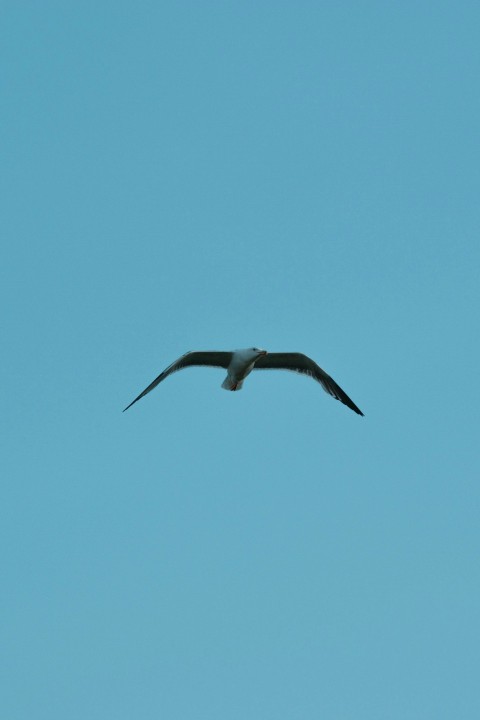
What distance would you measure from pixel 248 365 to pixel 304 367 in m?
3.44

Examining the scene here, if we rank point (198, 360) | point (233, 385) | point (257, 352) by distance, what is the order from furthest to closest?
1. point (198, 360)
2. point (233, 385)
3. point (257, 352)

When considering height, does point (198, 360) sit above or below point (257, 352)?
above

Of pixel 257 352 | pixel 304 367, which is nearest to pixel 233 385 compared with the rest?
pixel 257 352

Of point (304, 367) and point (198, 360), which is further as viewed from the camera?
point (304, 367)

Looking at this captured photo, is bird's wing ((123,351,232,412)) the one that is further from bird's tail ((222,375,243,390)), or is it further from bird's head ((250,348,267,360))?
bird's head ((250,348,267,360))

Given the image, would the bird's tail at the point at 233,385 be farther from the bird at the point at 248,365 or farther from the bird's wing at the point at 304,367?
the bird's wing at the point at 304,367

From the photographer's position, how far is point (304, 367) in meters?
35.1

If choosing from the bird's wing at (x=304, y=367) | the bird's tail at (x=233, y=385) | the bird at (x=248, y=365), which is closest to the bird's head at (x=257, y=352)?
the bird at (x=248, y=365)

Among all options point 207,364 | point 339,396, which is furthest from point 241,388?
point 339,396

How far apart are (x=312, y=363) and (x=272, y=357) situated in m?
1.39

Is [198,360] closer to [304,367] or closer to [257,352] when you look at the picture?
[257,352]

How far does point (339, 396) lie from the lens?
→ 117 ft

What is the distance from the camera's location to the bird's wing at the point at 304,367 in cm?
3428

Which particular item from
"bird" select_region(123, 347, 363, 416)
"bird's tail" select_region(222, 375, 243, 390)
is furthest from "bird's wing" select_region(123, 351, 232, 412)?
"bird's tail" select_region(222, 375, 243, 390)
